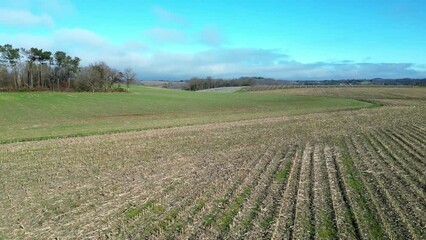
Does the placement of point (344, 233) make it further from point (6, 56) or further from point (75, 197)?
point (6, 56)

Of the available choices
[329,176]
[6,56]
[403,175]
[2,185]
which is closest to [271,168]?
[329,176]

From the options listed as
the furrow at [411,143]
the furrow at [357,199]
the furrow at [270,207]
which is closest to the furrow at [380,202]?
the furrow at [357,199]

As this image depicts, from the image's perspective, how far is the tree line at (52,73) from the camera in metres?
98.6

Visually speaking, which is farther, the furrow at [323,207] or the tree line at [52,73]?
the tree line at [52,73]

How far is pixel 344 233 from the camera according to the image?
7.62 metres

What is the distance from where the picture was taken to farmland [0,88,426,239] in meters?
8.10

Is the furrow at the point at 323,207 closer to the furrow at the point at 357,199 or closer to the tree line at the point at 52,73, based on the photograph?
the furrow at the point at 357,199

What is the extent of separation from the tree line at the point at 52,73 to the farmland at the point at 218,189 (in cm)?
8308

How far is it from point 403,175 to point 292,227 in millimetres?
6686

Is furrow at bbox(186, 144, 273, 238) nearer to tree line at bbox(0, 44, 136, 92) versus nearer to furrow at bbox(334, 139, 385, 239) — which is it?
furrow at bbox(334, 139, 385, 239)

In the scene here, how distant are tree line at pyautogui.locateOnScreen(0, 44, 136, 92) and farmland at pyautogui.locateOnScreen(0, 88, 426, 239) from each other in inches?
Answer: 3271

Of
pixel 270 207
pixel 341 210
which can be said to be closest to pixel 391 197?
pixel 341 210

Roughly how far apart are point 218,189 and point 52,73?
365ft

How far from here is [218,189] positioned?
439 inches
